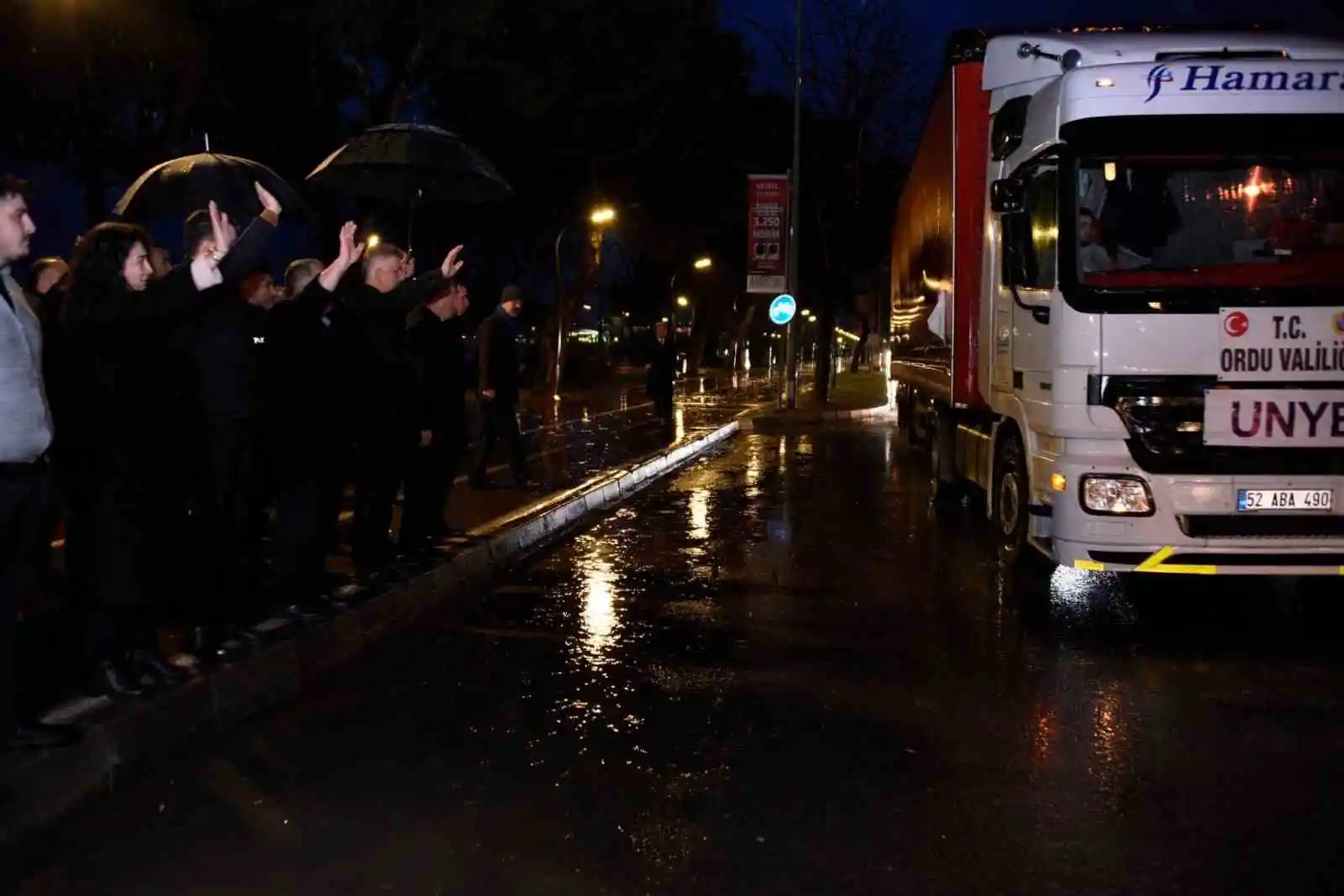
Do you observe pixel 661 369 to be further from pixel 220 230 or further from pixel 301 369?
pixel 220 230

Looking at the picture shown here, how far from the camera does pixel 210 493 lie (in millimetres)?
6219

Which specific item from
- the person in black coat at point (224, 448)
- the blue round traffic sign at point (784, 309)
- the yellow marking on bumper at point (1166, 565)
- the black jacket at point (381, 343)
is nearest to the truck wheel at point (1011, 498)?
the yellow marking on bumper at point (1166, 565)

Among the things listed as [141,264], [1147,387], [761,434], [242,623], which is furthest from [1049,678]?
[761,434]

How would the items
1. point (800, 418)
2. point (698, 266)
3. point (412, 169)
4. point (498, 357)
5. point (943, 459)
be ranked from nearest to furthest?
1. point (412, 169)
2. point (498, 357)
3. point (943, 459)
4. point (800, 418)
5. point (698, 266)

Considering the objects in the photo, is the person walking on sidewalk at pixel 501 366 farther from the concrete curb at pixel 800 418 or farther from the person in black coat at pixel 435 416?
the concrete curb at pixel 800 418

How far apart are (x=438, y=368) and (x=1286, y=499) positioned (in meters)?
5.56

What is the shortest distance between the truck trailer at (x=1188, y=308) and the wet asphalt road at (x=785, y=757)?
750mm

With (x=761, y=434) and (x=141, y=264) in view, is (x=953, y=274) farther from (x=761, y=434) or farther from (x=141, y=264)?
(x=761, y=434)

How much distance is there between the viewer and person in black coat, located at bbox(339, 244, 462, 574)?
8.05m

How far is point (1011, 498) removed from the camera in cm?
933

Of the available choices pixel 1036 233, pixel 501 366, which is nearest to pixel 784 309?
pixel 501 366

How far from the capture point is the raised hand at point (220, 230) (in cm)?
557

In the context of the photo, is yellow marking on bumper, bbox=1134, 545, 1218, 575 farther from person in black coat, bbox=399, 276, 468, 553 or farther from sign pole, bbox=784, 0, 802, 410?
sign pole, bbox=784, 0, 802, 410

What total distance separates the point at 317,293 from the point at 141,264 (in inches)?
54.9
